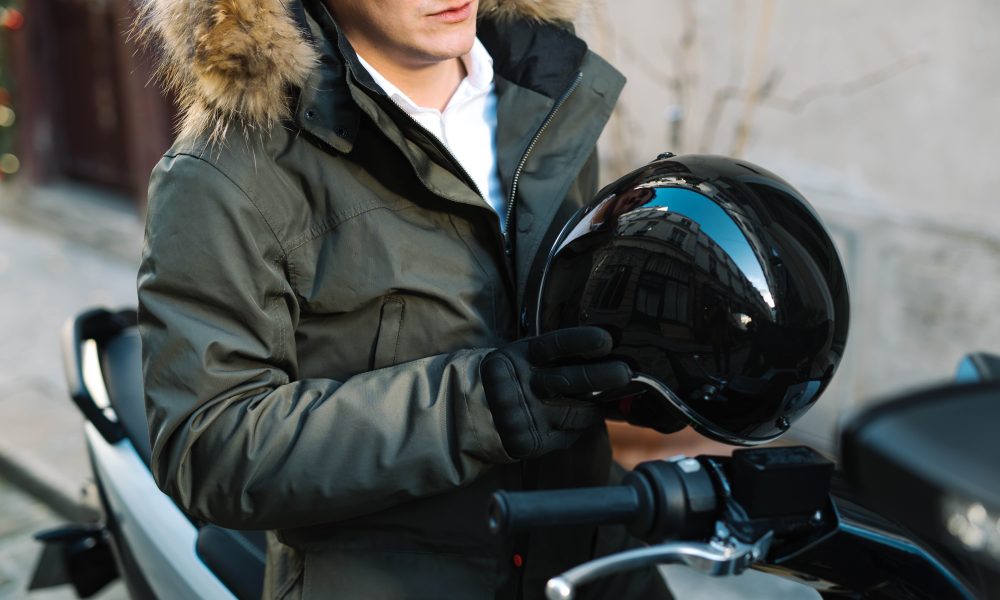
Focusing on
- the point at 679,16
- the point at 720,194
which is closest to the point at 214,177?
the point at 720,194

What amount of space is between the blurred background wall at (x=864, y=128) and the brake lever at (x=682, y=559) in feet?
7.71

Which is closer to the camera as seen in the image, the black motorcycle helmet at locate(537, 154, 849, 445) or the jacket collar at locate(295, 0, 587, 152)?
the black motorcycle helmet at locate(537, 154, 849, 445)

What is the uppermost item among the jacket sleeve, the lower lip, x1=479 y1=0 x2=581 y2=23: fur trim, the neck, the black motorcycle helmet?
x1=479 y1=0 x2=581 y2=23: fur trim

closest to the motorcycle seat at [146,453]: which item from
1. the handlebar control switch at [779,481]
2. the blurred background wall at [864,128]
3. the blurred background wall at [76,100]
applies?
the handlebar control switch at [779,481]

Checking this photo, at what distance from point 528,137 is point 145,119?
5.59 m

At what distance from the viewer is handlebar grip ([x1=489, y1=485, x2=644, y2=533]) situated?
99cm

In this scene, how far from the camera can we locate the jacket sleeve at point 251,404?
4.32 ft

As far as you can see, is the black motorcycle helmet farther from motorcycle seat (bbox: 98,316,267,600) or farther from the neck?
motorcycle seat (bbox: 98,316,267,600)

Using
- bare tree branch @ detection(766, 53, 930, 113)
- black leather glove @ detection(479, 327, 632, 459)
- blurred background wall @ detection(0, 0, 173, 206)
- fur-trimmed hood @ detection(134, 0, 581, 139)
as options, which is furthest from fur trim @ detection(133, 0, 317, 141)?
blurred background wall @ detection(0, 0, 173, 206)

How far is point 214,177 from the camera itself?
1349 mm

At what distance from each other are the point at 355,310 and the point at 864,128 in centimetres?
275

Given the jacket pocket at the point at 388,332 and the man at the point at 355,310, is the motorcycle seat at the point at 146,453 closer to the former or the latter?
the man at the point at 355,310

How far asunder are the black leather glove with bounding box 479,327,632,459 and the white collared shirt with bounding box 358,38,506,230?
41 centimetres

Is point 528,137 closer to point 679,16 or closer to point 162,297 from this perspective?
point 162,297
